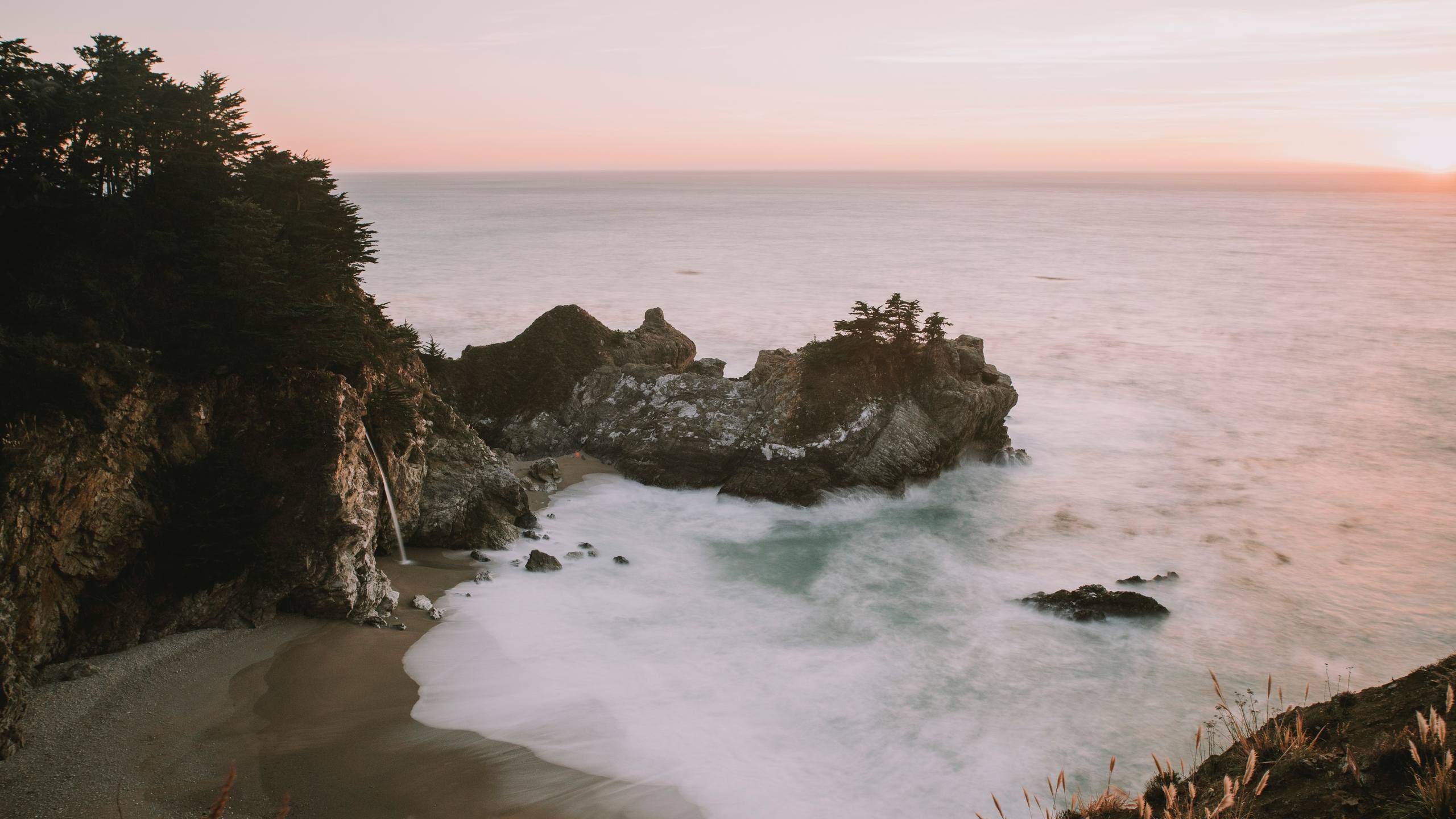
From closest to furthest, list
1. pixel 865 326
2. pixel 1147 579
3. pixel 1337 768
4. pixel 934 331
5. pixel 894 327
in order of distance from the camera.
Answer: pixel 1337 768
pixel 1147 579
pixel 865 326
pixel 894 327
pixel 934 331

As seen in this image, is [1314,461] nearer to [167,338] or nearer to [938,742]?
[938,742]

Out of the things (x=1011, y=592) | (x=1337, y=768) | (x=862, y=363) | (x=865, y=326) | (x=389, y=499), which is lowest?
(x=1011, y=592)

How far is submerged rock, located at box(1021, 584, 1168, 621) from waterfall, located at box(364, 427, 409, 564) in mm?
11425

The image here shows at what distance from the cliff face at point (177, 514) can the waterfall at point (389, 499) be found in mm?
273

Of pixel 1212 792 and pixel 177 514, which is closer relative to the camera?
pixel 1212 792

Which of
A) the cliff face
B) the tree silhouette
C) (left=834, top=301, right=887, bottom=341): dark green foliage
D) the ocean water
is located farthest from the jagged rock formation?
the cliff face

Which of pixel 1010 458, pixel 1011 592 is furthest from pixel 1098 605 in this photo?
pixel 1010 458

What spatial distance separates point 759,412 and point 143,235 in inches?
505

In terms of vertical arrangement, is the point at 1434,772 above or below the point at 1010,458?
above

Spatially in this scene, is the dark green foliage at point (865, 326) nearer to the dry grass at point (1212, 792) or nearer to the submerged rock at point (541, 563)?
the submerged rock at point (541, 563)

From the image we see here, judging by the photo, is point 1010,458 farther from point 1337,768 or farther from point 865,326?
point 1337,768

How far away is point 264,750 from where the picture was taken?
1012 cm

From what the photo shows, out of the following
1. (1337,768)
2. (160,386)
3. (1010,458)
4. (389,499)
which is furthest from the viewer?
(1010,458)

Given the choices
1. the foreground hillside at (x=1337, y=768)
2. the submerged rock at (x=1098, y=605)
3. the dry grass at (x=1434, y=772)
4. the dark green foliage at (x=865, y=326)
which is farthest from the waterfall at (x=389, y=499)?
the dry grass at (x=1434, y=772)
